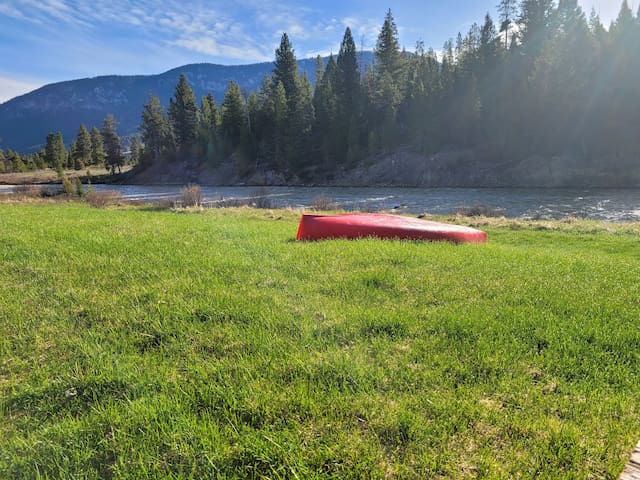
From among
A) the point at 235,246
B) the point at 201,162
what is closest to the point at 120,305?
the point at 235,246

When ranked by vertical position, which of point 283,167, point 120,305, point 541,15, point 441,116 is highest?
point 541,15

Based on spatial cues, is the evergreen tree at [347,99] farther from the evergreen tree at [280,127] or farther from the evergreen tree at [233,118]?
the evergreen tree at [233,118]

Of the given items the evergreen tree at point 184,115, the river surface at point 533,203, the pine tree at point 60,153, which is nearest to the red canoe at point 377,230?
the river surface at point 533,203

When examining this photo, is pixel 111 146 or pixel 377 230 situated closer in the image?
pixel 377 230

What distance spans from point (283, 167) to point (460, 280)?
→ 62980 mm

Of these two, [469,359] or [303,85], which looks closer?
Answer: [469,359]

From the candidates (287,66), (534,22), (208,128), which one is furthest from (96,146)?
(534,22)

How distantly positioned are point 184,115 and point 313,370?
87.0 metres

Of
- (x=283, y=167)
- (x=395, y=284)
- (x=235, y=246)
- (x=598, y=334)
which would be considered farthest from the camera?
(x=283, y=167)

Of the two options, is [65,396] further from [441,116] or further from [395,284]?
[441,116]

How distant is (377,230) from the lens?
10.2 m

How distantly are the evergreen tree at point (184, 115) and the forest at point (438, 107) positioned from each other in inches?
10.4

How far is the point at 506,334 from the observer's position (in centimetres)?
401

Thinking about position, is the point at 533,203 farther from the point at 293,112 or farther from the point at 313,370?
the point at 293,112
